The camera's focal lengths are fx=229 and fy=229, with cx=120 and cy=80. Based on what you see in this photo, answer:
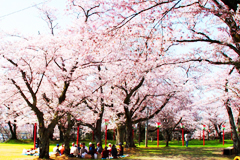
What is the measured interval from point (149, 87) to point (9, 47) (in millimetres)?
13180

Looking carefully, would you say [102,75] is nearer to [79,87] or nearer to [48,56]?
[79,87]

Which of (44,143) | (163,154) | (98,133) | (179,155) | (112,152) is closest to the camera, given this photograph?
(44,143)

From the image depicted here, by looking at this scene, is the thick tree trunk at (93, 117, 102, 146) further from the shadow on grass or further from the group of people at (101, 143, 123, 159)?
the group of people at (101, 143, 123, 159)

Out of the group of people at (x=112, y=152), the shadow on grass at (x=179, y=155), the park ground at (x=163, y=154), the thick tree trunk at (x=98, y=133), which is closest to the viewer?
the group of people at (x=112, y=152)

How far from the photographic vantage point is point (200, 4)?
23.9ft

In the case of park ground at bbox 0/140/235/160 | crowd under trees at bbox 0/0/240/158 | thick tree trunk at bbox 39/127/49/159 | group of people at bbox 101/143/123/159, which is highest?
crowd under trees at bbox 0/0/240/158

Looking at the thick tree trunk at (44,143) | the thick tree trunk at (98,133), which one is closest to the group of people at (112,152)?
the thick tree trunk at (98,133)

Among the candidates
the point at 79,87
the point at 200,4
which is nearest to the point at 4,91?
the point at 79,87

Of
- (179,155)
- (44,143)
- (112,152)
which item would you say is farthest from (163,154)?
(44,143)

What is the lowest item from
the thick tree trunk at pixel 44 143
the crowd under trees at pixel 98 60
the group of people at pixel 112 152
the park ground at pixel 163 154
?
the park ground at pixel 163 154

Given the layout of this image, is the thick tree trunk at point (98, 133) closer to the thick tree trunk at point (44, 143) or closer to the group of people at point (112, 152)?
the group of people at point (112, 152)

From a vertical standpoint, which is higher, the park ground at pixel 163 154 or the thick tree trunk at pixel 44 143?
the thick tree trunk at pixel 44 143

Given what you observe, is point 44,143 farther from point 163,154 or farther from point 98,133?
Answer: point 163,154

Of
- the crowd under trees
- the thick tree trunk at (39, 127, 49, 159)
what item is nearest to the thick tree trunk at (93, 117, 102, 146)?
the crowd under trees
